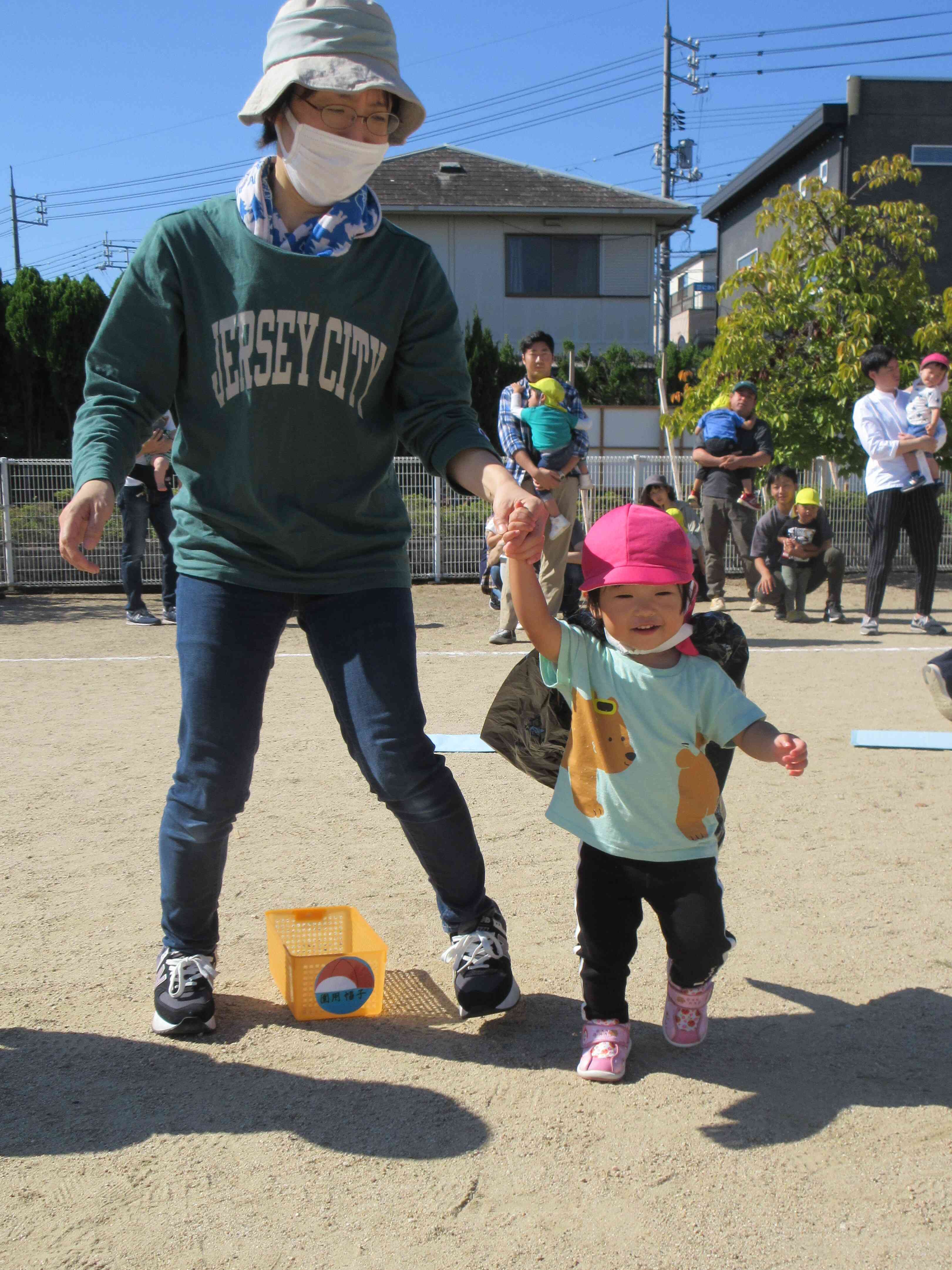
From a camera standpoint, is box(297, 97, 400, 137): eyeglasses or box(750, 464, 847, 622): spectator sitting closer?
box(297, 97, 400, 137): eyeglasses

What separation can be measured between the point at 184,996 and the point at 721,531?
29.2 feet

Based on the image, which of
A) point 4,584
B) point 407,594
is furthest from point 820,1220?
point 4,584

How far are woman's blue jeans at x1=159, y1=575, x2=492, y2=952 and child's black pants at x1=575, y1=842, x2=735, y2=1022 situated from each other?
1.22ft

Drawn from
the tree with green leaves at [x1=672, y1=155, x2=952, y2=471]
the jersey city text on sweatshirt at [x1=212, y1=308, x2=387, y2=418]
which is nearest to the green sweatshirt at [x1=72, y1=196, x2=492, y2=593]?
the jersey city text on sweatshirt at [x1=212, y1=308, x2=387, y2=418]

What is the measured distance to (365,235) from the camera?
9.01 feet

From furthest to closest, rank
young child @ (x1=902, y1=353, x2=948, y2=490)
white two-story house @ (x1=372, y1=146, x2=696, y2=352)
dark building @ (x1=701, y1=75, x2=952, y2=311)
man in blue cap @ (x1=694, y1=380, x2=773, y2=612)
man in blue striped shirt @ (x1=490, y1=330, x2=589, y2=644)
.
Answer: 1. white two-story house @ (x1=372, y1=146, x2=696, y2=352)
2. dark building @ (x1=701, y1=75, x2=952, y2=311)
3. man in blue cap @ (x1=694, y1=380, x2=773, y2=612)
4. young child @ (x1=902, y1=353, x2=948, y2=490)
5. man in blue striped shirt @ (x1=490, y1=330, x2=589, y2=644)

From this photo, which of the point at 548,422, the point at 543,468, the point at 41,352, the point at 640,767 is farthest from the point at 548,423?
the point at 41,352

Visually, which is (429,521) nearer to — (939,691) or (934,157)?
(939,691)

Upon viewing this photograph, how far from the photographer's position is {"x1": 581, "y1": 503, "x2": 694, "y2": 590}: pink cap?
2633 mm

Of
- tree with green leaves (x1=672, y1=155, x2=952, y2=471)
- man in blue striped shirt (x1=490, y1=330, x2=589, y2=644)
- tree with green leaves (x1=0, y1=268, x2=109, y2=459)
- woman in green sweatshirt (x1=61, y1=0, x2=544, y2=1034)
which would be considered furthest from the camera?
tree with green leaves (x1=0, y1=268, x2=109, y2=459)

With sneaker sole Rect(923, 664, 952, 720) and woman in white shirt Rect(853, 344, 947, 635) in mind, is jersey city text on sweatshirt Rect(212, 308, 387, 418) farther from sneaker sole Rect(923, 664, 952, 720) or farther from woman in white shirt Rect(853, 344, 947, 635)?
woman in white shirt Rect(853, 344, 947, 635)

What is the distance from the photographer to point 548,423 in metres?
8.49

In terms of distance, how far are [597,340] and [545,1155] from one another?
28945 mm

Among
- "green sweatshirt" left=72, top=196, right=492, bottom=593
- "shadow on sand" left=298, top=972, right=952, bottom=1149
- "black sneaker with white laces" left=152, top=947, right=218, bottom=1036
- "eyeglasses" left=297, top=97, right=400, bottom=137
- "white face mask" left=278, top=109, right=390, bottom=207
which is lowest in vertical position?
"shadow on sand" left=298, top=972, right=952, bottom=1149
